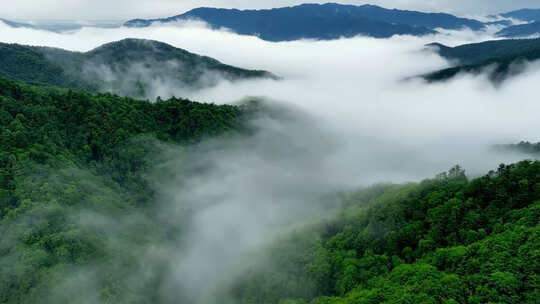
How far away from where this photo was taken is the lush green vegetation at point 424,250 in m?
43.3

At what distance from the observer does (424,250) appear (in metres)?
56.2

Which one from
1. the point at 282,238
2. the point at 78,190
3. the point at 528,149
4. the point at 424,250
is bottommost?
the point at 282,238

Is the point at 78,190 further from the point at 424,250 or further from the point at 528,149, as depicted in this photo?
the point at 528,149

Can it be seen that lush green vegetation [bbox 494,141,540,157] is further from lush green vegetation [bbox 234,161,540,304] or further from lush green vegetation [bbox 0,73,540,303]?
lush green vegetation [bbox 234,161,540,304]

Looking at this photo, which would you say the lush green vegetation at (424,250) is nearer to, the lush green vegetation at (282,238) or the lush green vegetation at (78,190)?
the lush green vegetation at (282,238)

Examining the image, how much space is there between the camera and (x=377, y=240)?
62.7m

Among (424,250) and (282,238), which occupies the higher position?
(424,250)

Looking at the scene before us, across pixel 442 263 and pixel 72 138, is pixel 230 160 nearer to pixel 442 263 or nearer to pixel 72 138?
pixel 72 138

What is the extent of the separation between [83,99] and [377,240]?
116 metres

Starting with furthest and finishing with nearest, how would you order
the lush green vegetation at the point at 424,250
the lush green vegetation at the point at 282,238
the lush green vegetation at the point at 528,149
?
the lush green vegetation at the point at 528,149 → the lush green vegetation at the point at 282,238 → the lush green vegetation at the point at 424,250

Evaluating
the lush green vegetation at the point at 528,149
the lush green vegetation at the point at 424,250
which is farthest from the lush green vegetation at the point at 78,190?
the lush green vegetation at the point at 528,149

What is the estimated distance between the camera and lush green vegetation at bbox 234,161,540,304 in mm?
43312

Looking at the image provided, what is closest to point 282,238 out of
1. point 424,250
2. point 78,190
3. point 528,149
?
point 424,250

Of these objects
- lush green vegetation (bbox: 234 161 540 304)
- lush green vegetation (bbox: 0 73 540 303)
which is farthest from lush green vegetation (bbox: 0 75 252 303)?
lush green vegetation (bbox: 234 161 540 304)
